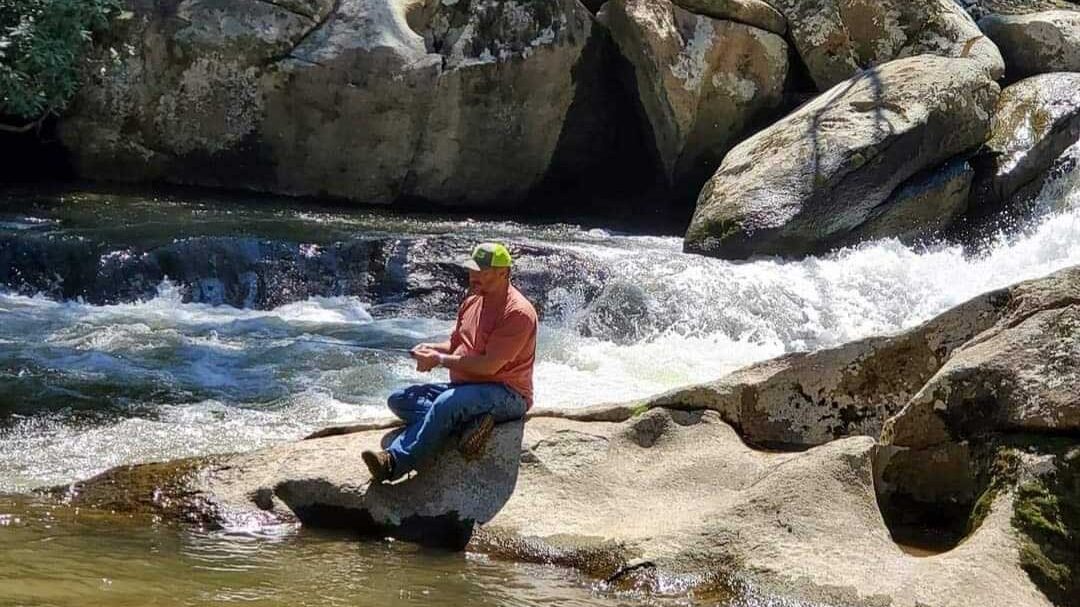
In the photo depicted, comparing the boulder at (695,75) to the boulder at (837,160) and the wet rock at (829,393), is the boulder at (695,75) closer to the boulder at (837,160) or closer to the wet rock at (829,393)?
the boulder at (837,160)

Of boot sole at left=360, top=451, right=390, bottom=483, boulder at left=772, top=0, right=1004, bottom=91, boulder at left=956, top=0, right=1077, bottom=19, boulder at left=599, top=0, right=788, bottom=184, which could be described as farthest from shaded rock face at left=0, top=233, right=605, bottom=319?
boulder at left=956, top=0, right=1077, bottom=19

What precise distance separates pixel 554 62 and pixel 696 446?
11486 millimetres

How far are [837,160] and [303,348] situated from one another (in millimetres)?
5919

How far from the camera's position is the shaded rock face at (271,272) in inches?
479

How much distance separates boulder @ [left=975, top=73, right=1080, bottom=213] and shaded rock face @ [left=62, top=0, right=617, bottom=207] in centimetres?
540

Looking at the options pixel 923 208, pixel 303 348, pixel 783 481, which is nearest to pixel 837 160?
pixel 923 208

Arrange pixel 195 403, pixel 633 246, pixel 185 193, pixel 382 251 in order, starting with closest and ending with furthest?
pixel 195 403 < pixel 382 251 < pixel 633 246 < pixel 185 193

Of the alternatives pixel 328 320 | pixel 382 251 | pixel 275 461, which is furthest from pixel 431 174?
pixel 275 461

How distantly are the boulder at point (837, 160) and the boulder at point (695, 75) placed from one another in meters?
2.35

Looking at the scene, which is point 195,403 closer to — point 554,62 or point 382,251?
point 382,251

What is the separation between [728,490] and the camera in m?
5.55

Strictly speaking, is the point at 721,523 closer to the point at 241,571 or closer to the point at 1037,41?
the point at 241,571

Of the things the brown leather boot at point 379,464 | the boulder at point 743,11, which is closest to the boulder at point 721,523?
the brown leather boot at point 379,464

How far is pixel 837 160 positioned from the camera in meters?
13.3
